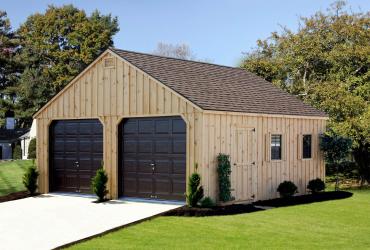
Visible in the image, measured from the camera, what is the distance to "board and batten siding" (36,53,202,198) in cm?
1789

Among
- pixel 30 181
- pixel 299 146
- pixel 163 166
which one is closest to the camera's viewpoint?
pixel 163 166

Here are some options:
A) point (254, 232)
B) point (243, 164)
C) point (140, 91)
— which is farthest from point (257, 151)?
point (254, 232)

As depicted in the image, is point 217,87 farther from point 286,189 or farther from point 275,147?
point 286,189

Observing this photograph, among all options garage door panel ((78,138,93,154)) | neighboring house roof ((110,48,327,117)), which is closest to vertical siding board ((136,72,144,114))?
neighboring house roof ((110,48,327,117))

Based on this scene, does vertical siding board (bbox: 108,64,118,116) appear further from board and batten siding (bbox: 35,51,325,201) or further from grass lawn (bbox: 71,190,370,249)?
grass lawn (bbox: 71,190,370,249)

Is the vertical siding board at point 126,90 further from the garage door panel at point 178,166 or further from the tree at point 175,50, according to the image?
the tree at point 175,50

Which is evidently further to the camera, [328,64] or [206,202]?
[328,64]

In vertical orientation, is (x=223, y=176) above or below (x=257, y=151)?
below

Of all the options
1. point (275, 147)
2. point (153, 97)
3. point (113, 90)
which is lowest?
point (275, 147)

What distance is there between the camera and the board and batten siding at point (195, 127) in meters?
17.8

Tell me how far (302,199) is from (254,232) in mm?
6957

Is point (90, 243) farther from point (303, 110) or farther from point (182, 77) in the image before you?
point (303, 110)

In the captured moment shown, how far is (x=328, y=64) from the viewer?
32.6 metres

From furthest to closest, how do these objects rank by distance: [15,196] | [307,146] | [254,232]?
1. [307,146]
2. [15,196]
3. [254,232]
